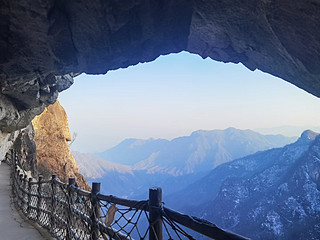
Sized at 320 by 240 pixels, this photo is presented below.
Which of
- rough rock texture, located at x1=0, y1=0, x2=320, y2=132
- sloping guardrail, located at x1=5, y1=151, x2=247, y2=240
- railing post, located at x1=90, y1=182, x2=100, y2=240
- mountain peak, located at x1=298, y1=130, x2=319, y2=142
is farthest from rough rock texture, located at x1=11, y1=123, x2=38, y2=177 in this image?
mountain peak, located at x1=298, y1=130, x2=319, y2=142

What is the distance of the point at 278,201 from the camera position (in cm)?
5253

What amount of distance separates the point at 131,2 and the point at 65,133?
20.0 meters

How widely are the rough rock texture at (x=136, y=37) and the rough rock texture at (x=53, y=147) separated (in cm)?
1065

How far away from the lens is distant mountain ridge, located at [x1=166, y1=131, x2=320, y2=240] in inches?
1735

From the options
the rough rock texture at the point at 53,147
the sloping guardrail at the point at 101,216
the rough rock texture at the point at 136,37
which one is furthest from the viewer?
the rough rock texture at the point at 53,147

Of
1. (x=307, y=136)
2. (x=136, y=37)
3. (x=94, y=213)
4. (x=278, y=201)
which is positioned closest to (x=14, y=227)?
→ (x=94, y=213)

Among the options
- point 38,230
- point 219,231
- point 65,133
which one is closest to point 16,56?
point 38,230

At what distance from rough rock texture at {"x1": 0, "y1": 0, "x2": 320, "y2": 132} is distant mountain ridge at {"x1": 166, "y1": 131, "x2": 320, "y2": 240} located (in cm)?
4323

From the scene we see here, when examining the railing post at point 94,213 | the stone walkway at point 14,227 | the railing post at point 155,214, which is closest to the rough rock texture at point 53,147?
the stone walkway at point 14,227

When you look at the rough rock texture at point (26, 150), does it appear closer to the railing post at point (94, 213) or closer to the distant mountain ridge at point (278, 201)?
the railing post at point (94, 213)

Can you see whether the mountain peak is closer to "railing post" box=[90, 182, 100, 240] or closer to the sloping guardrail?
the sloping guardrail

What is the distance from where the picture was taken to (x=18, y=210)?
7.87m

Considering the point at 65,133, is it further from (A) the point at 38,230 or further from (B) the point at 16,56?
(A) the point at 38,230

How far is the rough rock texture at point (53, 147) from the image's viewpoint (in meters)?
21.0
